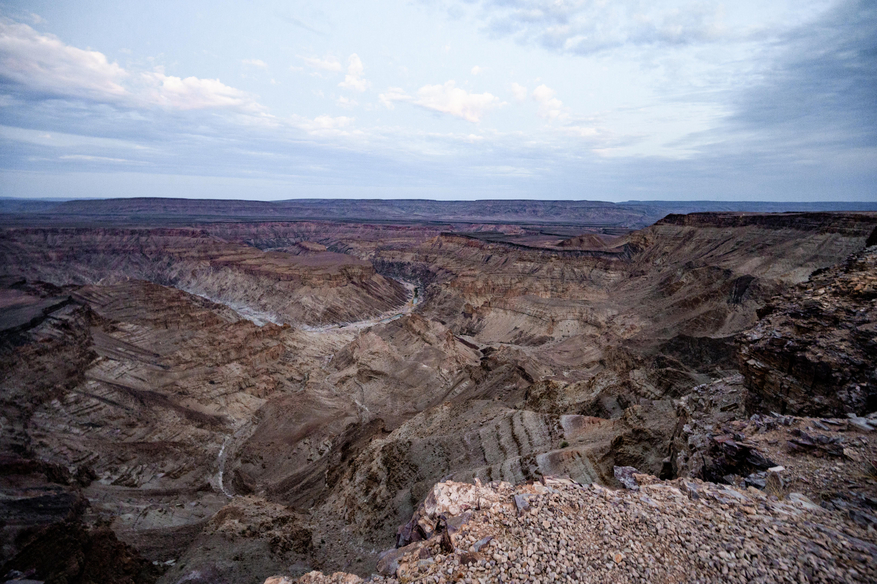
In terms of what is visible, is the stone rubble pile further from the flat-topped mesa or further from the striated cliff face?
the flat-topped mesa

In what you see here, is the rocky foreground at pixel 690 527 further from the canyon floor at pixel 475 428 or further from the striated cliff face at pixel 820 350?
the striated cliff face at pixel 820 350

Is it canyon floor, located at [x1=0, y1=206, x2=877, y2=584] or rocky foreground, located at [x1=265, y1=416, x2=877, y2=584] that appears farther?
canyon floor, located at [x1=0, y1=206, x2=877, y2=584]

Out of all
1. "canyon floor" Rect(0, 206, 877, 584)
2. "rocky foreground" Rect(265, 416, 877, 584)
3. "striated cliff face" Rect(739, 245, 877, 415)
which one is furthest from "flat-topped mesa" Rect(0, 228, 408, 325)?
"rocky foreground" Rect(265, 416, 877, 584)

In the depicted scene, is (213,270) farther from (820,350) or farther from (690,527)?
(690,527)

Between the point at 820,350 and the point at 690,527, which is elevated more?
the point at 820,350

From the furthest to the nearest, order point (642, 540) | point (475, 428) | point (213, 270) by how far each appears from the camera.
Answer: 1. point (213, 270)
2. point (475, 428)
3. point (642, 540)

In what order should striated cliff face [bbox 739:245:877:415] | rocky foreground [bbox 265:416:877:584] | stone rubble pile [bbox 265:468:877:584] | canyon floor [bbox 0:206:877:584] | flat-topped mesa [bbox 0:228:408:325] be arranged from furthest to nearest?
flat-topped mesa [bbox 0:228:408:325] → striated cliff face [bbox 739:245:877:415] → canyon floor [bbox 0:206:877:584] → rocky foreground [bbox 265:416:877:584] → stone rubble pile [bbox 265:468:877:584]

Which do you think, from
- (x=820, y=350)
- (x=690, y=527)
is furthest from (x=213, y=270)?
(x=690, y=527)
